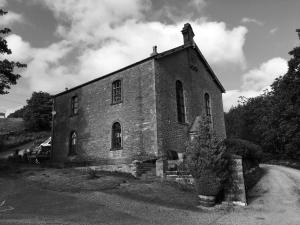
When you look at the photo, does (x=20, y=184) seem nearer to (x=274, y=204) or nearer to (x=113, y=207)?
(x=113, y=207)

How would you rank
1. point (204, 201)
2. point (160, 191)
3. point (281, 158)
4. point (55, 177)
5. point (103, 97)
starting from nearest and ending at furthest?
point (204, 201)
point (160, 191)
point (55, 177)
point (103, 97)
point (281, 158)

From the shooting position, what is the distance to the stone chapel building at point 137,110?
19484mm

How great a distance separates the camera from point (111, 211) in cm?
977

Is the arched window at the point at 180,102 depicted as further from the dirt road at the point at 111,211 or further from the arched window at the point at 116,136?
the dirt road at the point at 111,211

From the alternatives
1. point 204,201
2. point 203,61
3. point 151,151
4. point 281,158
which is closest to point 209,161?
point 204,201

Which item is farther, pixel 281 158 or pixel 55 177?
pixel 281 158

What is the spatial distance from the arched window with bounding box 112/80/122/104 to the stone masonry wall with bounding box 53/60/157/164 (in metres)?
0.32

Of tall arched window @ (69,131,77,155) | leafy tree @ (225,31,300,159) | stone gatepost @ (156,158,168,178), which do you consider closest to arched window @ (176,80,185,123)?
stone gatepost @ (156,158,168,178)

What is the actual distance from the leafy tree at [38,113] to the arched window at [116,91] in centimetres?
3697

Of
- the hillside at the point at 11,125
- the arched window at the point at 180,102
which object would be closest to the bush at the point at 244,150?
the arched window at the point at 180,102

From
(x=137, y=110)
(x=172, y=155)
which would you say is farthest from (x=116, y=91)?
(x=172, y=155)

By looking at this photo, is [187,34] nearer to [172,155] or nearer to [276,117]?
[172,155]

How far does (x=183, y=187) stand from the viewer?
566 inches

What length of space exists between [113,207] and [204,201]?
12.9 ft
